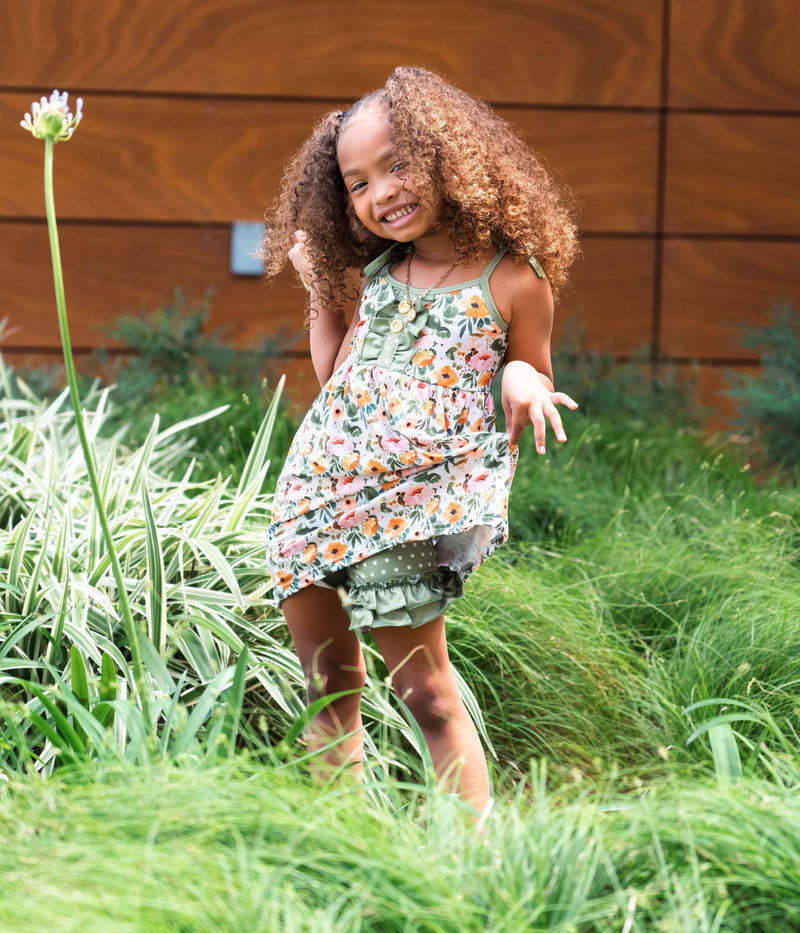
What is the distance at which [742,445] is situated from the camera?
15.7 ft

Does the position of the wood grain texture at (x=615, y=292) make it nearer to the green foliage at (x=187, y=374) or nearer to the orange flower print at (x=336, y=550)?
the green foliage at (x=187, y=374)

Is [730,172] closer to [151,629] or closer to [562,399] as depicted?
[151,629]

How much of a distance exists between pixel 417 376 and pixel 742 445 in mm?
3181

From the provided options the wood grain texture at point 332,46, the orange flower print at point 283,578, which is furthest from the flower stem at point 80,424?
the wood grain texture at point 332,46

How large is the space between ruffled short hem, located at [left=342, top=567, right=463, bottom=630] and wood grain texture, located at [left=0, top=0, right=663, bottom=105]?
4121 millimetres

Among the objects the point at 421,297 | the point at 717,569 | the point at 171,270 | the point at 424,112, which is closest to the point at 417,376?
the point at 421,297

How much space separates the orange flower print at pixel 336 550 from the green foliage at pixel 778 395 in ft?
9.75

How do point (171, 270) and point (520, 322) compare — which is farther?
point (171, 270)

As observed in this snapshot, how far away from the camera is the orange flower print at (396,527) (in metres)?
1.90

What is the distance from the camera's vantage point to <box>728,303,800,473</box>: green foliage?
14.9 ft

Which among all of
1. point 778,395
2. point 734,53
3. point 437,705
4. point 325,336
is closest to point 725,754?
point 437,705

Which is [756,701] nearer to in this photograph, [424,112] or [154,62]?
[424,112]

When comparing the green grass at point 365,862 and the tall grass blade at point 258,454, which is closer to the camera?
the green grass at point 365,862

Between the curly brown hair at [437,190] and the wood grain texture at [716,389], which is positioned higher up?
the curly brown hair at [437,190]
